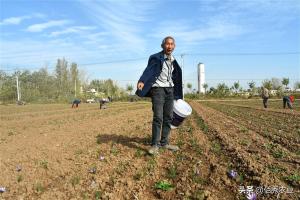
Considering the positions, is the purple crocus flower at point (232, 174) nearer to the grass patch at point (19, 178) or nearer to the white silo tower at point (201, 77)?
the grass patch at point (19, 178)

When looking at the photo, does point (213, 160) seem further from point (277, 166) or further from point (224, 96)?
point (224, 96)

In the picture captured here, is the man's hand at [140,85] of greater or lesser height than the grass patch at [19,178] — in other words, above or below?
above

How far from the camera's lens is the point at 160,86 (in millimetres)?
5543

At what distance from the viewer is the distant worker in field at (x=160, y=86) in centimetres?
543

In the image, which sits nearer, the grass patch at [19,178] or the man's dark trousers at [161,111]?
the grass patch at [19,178]

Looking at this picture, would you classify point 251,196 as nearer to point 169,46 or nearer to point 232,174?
point 232,174

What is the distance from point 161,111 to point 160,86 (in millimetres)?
417

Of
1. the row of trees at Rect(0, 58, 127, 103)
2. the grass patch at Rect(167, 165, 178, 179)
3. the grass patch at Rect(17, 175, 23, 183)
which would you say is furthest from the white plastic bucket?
the row of trees at Rect(0, 58, 127, 103)

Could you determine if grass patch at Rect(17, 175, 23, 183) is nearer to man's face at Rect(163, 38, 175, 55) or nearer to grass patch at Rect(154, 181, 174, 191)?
grass patch at Rect(154, 181, 174, 191)

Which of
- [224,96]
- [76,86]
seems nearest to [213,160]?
[224,96]

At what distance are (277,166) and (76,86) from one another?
97421 millimetres

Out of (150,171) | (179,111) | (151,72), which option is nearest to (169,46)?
(151,72)

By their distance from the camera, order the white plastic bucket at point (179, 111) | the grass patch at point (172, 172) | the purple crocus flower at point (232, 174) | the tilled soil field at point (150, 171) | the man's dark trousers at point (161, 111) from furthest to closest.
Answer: the white plastic bucket at point (179, 111) < the man's dark trousers at point (161, 111) < the grass patch at point (172, 172) < the purple crocus flower at point (232, 174) < the tilled soil field at point (150, 171)

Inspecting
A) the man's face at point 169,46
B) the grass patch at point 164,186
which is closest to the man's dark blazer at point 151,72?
the man's face at point 169,46
